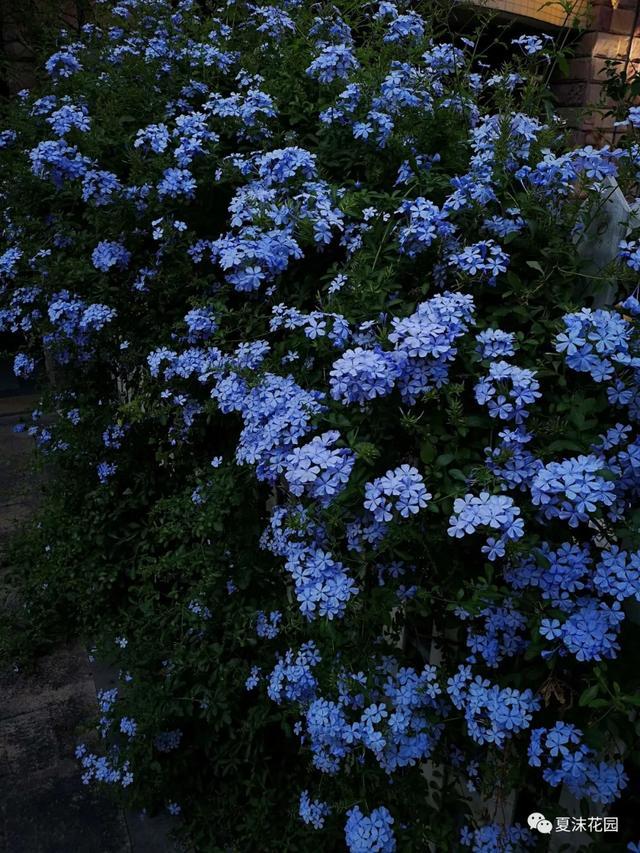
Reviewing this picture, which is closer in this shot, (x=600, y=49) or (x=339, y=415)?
(x=339, y=415)

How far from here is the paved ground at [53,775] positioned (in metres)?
2.37

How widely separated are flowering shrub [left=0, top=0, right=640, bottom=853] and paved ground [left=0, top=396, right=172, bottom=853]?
12 cm

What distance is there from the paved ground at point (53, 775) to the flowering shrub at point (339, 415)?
0.40 ft

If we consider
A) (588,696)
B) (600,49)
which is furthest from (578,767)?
(600,49)

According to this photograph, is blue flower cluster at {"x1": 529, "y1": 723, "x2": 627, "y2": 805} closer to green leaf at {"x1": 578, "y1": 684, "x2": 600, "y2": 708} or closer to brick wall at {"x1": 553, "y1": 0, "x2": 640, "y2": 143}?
green leaf at {"x1": 578, "y1": 684, "x2": 600, "y2": 708}

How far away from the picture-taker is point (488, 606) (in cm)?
135

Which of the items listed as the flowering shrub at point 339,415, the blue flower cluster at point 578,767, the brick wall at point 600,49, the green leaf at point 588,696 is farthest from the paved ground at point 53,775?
the brick wall at point 600,49

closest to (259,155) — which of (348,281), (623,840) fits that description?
(348,281)

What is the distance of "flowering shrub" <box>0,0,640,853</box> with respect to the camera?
4.28 ft

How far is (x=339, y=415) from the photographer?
150 cm

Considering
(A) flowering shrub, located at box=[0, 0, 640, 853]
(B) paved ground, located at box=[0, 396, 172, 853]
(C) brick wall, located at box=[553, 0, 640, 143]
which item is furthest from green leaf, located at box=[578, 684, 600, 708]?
(C) brick wall, located at box=[553, 0, 640, 143]

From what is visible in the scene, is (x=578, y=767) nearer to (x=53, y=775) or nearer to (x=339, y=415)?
(x=339, y=415)

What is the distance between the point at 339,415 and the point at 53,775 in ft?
6.82

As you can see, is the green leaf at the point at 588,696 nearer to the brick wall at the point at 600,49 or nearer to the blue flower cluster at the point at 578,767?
the blue flower cluster at the point at 578,767
